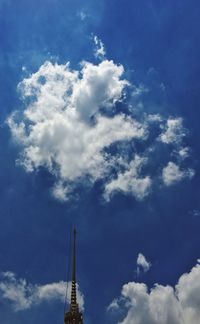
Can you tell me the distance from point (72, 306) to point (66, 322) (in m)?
4.96

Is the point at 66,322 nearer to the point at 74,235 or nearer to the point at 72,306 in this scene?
the point at 72,306

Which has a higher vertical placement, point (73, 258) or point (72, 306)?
point (73, 258)

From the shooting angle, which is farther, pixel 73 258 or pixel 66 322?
pixel 73 258

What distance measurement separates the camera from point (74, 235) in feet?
518

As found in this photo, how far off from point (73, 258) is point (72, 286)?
9.88 meters

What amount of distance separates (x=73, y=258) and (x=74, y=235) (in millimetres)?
7419

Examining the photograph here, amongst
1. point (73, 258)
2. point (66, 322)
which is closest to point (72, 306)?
point (66, 322)

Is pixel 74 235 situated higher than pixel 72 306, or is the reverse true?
pixel 74 235

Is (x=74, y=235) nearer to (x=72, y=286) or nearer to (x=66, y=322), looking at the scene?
(x=72, y=286)

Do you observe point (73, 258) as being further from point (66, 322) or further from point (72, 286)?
point (66, 322)

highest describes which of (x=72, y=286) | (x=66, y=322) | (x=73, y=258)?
(x=73, y=258)

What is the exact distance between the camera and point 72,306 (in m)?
147

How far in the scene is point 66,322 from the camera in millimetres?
146125

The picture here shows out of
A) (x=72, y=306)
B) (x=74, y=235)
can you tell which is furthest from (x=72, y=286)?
(x=74, y=235)
